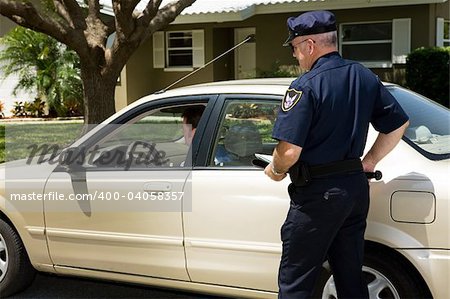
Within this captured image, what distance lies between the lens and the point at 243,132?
397 centimetres

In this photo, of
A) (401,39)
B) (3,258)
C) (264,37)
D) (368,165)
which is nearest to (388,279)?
(368,165)

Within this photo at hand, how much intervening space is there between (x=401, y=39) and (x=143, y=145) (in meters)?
11.5

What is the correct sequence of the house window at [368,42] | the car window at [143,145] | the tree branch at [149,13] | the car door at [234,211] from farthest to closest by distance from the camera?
the house window at [368,42]
the tree branch at [149,13]
the car window at [143,145]
the car door at [234,211]

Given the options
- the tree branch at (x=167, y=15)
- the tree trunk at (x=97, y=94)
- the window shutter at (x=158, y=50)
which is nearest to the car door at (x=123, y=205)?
the tree trunk at (x=97, y=94)

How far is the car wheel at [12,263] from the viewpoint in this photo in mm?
4383

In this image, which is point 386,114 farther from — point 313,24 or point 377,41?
point 377,41

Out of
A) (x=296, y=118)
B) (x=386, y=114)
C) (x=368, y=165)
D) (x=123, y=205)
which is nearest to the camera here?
(x=296, y=118)

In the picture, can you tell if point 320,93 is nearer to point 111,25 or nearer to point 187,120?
point 187,120

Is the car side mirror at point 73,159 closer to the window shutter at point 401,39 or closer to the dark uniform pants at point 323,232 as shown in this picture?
the dark uniform pants at point 323,232

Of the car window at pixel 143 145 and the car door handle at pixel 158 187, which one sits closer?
the car door handle at pixel 158 187

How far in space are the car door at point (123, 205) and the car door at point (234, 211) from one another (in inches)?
4.8

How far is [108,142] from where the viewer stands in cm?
427

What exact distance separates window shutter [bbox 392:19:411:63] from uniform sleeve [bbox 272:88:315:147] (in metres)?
12.6

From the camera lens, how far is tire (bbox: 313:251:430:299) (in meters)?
3.27
